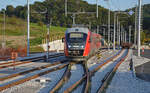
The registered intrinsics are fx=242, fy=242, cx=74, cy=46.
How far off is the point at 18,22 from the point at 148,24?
81.1 metres

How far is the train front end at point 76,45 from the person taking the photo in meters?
20.9

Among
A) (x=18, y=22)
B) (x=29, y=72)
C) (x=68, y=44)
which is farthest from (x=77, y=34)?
(x=18, y=22)

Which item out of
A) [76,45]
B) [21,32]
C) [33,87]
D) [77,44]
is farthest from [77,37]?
[21,32]

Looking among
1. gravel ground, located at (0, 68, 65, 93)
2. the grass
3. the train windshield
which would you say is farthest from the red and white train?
the grass

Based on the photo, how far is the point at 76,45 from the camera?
21016 mm

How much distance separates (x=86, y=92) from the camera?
962 cm

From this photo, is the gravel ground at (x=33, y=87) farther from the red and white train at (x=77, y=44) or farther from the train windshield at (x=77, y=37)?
the train windshield at (x=77, y=37)

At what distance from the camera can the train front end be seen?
20.9 meters

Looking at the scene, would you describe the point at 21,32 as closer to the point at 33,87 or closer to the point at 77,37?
the point at 77,37

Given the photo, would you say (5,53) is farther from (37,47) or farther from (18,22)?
(18,22)

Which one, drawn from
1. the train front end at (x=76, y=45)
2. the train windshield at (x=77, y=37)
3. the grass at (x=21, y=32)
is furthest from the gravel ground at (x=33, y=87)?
the grass at (x=21, y=32)

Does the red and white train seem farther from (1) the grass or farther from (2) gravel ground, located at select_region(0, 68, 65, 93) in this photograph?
(1) the grass

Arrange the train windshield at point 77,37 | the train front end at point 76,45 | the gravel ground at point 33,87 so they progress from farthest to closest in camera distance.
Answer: the train windshield at point 77,37 < the train front end at point 76,45 < the gravel ground at point 33,87

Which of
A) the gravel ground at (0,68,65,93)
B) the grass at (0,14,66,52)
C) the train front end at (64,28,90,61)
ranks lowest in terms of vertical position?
the gravel ground at (0,68,65,93)
